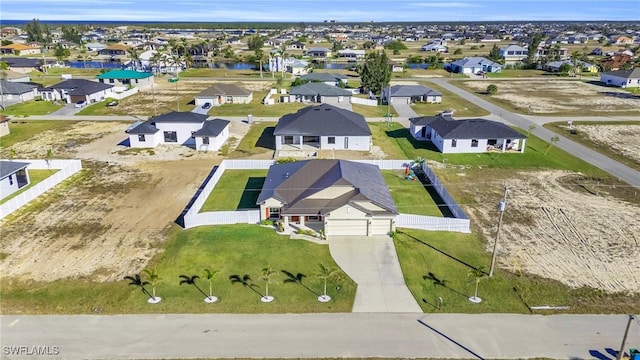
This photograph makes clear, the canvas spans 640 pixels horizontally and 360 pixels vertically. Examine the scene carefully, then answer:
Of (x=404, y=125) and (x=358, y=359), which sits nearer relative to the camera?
(x=358, y=359)

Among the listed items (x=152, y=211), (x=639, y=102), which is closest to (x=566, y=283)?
(x=152, y=211)

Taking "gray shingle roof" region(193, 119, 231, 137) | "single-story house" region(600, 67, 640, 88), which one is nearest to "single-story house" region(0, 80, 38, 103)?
"gray shingle roof" region(193, 119, 231, 137)

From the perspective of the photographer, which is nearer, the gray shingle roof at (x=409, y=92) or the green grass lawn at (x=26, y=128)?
the green grass lawn at (x=26, y=128)

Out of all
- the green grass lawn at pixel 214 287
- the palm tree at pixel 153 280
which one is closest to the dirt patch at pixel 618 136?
the green grass lawn at pixel 214 287

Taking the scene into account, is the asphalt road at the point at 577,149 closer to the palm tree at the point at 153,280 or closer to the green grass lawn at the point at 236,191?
the green grass lawn at the point at 236,191

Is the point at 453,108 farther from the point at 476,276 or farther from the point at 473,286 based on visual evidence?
the point at 476,276

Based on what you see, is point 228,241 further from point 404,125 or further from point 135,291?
point 404,125
